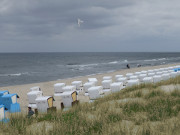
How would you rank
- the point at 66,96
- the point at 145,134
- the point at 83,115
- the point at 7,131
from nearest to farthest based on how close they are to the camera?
the point at 145,134
the point at 7,131
the point at 83,115
the point at 66,96

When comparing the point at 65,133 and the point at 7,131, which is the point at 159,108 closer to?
the point at 65,133

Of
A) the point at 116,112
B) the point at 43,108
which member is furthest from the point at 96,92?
the point at 116,112

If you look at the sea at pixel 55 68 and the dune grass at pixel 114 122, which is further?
the sea at pixel 55 68

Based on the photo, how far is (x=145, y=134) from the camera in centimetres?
370

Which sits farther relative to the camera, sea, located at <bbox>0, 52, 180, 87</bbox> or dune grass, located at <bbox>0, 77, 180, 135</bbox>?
sea, located at <bbox>0, 52, 180, 87</bbox>

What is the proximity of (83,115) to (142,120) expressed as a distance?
145cm

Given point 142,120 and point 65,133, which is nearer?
point 65,133

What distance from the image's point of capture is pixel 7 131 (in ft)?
14.2

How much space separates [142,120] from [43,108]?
16.6 feet

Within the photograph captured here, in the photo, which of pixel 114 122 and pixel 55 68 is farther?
pixel 55 68

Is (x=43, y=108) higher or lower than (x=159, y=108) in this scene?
lower

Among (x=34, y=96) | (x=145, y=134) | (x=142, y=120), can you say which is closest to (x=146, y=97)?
(x=142, y=120)

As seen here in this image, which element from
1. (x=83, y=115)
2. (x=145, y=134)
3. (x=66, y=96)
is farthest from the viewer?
(x=66, y=96)

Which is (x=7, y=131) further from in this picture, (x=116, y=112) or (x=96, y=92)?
(x=96, y=92)
